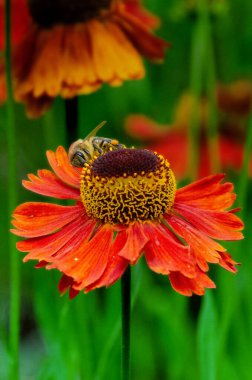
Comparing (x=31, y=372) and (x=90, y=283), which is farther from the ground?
(x=90, y=283)

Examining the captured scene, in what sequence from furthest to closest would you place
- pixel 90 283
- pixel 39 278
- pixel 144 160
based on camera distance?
pixel 39 278 < pixel 144 160 < pixel 90 283

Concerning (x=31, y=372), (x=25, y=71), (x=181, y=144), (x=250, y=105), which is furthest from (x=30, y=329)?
(x=25, y=71)

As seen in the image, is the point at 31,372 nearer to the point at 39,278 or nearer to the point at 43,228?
the point at 39,278

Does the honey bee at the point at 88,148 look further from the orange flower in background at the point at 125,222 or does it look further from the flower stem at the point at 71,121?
the flower stem at the point at 71,121

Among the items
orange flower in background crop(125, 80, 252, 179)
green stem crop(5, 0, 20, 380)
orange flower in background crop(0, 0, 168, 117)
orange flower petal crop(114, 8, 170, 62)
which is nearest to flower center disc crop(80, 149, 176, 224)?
green stem crop(5, 0, 20, 380)

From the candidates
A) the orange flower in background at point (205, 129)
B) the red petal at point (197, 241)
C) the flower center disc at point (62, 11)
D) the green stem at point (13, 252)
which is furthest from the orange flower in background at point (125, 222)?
the orange flower in background at point (205, 129)

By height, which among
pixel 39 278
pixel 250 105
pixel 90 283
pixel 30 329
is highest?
pixel 250 105
